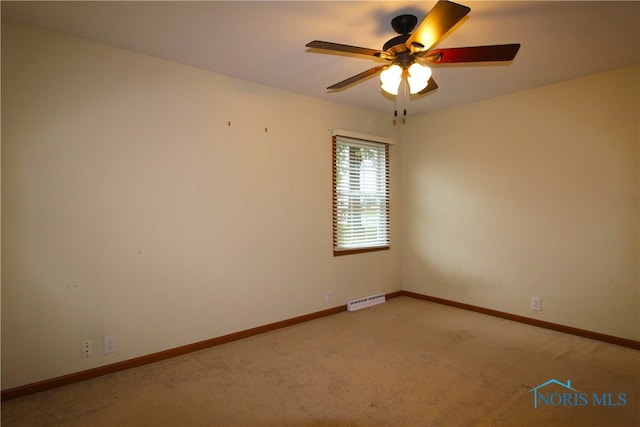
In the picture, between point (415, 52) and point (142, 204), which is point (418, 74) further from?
point (142, 204)

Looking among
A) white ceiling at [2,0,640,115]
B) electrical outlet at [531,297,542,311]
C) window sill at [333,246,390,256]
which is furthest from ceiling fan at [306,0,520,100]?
electrical outlet at [531,297,542,311]

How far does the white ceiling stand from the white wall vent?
2550 millimetres

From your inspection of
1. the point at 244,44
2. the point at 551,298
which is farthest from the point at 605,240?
the point at 244,44

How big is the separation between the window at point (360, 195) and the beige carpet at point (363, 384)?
1.22m

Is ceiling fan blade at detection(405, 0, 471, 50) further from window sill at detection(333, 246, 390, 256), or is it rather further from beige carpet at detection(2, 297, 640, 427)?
window sill at detection(333, 246, 390, 256)

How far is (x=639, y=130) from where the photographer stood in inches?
117

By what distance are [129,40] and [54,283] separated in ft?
6.00

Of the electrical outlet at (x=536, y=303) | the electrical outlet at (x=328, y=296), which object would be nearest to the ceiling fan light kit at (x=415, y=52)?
the electrical outlet at (x=328, y=296)

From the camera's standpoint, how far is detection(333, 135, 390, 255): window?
13.4 feet

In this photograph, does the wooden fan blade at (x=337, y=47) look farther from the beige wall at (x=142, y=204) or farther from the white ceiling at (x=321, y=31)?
the beige wall at (x=142, y=204)

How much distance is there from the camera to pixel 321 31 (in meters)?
2.37

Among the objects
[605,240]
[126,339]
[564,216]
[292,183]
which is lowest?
[126,339]

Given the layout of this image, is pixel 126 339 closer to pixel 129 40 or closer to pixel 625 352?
pixel 129 40
